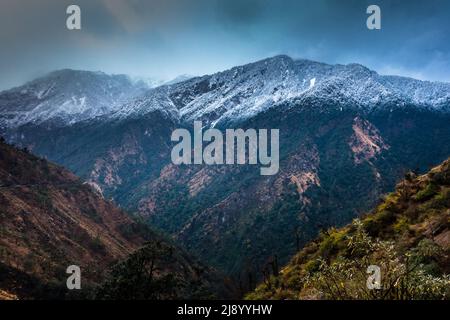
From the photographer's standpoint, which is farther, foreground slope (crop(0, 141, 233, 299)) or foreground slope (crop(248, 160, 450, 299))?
foreground slope (crop(0, 141, 233, 299))

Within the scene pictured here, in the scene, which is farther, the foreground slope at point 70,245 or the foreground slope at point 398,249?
the foreground slope at point 70,245

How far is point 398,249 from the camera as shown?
80.6 ft

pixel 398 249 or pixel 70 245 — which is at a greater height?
pixel 398 249

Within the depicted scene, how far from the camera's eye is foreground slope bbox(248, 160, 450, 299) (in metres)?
12.4

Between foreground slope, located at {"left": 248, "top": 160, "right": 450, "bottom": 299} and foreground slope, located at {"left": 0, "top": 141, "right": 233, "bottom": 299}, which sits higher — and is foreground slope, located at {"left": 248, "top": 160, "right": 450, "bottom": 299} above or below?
above

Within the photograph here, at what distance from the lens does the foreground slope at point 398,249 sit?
12.4 m

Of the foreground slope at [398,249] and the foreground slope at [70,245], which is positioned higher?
the foreground slope at [398,249]

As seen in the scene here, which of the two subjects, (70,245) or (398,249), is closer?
(398,249)
